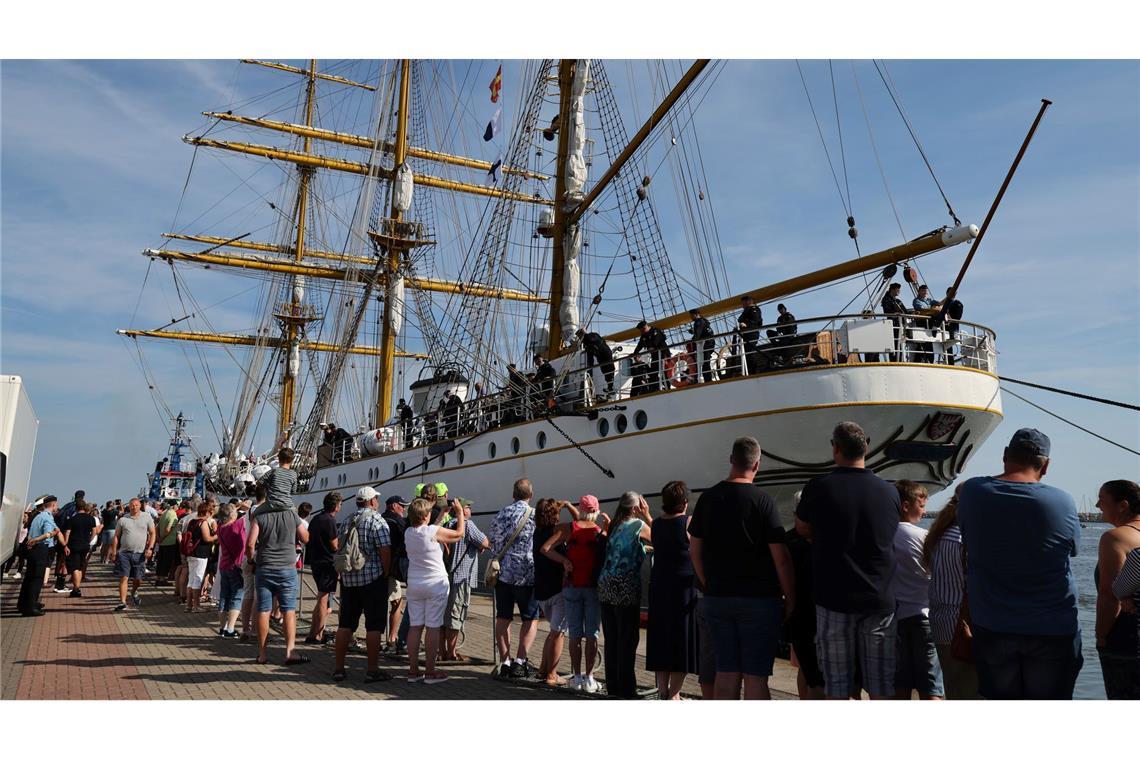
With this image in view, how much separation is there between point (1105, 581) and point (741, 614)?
6.41 ft

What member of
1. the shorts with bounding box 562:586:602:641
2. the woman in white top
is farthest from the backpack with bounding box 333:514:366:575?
the shorts with bounding box 562:586:602:641

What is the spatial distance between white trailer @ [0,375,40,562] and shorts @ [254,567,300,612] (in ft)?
7.62

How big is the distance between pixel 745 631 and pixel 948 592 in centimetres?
119

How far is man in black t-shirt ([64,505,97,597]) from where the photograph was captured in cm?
1379

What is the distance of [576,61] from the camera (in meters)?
22.5

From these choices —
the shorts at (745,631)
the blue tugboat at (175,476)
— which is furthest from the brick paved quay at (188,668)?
the blue tugboat at (175,476)

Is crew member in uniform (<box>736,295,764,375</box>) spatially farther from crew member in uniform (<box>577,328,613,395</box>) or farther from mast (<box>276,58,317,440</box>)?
mast (<box>276,58,317,440</box>)

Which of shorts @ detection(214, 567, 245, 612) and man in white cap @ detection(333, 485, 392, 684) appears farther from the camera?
shorts @ detection(214, 567, 245, 612)

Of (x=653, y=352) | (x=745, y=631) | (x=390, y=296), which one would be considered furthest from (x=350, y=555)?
(x=390, y=296)

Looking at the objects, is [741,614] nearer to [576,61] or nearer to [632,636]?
[632,636]

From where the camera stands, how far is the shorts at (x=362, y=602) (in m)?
7.36

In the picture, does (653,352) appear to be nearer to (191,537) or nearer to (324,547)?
(324,547)

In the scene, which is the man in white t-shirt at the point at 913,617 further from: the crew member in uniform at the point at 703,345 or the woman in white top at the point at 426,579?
the crew member in uniform at the point at 703,345

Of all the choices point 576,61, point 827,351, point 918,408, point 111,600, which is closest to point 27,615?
point 111,600
